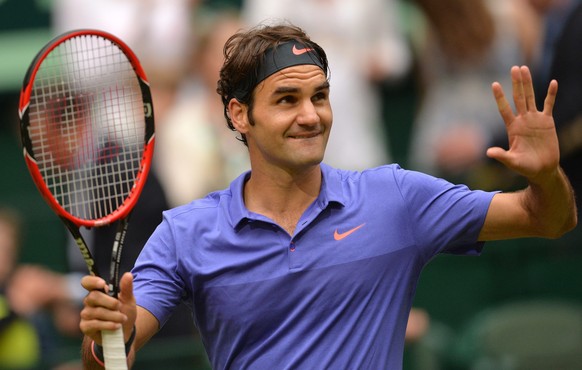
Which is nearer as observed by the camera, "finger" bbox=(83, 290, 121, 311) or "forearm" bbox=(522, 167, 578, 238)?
"finger" bbox=(83, 290, 121, 311)

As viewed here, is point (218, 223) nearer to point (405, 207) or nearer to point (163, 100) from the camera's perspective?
point (405, 207)

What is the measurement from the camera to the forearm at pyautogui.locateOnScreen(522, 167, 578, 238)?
4328mm

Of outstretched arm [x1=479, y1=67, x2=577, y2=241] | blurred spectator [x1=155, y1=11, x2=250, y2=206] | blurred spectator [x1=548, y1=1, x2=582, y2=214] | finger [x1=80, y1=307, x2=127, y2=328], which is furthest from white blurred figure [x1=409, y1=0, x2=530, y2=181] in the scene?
finger [x1=80, y1=307, x2=127, y2=328]

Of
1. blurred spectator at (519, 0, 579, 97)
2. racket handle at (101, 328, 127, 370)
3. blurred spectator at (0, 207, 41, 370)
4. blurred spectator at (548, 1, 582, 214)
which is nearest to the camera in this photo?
racket handle at (101, 328, 127, 370)

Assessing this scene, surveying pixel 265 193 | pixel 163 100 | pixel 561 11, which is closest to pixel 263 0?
pixel 163 100

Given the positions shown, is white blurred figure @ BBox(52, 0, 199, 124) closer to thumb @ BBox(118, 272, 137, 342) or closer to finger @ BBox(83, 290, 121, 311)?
thumb @ BBox(118, 272, 137, 342)

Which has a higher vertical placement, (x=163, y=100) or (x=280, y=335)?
(x=280, y=335)

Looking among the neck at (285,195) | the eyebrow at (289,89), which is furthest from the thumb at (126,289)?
the eyebrow at (289,89)

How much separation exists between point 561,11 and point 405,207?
426 cm

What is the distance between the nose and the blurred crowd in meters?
3.67

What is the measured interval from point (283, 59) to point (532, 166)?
986 mm

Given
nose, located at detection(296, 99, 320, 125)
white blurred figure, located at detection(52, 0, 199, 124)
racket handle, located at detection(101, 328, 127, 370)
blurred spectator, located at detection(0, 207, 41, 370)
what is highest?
nose, located at detection(296, 99, 320, 125)

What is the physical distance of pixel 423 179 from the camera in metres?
4.62

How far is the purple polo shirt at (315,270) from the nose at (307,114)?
0.28 meters
